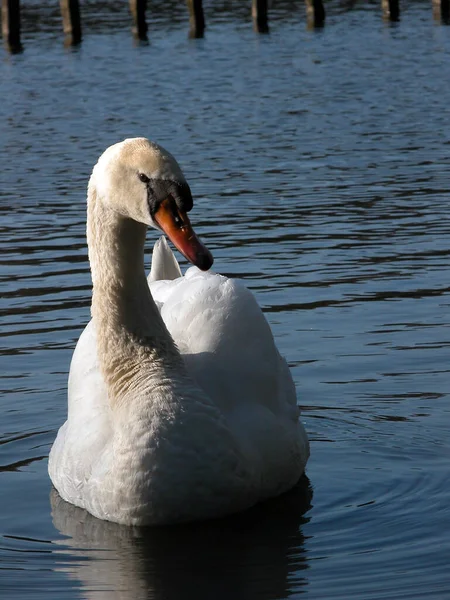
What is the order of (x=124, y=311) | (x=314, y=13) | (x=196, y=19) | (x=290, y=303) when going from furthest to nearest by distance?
1. (x=314, y=13)
2. (x=196, y=19)
3. (x=290, y=303)
4. (x=124, y=311)

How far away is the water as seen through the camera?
5.89m

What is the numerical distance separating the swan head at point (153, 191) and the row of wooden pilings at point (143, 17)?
29.7 metres

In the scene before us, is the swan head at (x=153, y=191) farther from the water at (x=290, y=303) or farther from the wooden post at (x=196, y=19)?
the wooden post at (x=196, y=19)

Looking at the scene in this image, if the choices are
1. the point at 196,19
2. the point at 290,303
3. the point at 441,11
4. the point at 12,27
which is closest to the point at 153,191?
the point at 290,303

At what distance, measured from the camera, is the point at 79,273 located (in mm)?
11484

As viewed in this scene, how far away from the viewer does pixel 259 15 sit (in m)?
37.5

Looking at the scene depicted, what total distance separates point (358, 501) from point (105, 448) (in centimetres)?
123

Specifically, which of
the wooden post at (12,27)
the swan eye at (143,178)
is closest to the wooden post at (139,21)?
the wooden post at (12,27)

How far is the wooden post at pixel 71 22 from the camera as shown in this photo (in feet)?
117

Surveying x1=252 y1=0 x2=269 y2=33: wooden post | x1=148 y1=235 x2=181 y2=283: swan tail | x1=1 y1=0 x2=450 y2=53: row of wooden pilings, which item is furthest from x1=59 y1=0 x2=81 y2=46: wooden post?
x1=148 y1=235 x2=181 y2=283: swan tail

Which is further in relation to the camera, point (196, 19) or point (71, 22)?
point (196, 19)

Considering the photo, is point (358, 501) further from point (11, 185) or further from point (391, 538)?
point (11, 185)

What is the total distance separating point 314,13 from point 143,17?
187 inches

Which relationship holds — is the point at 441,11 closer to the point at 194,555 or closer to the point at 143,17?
the point at 143,17
